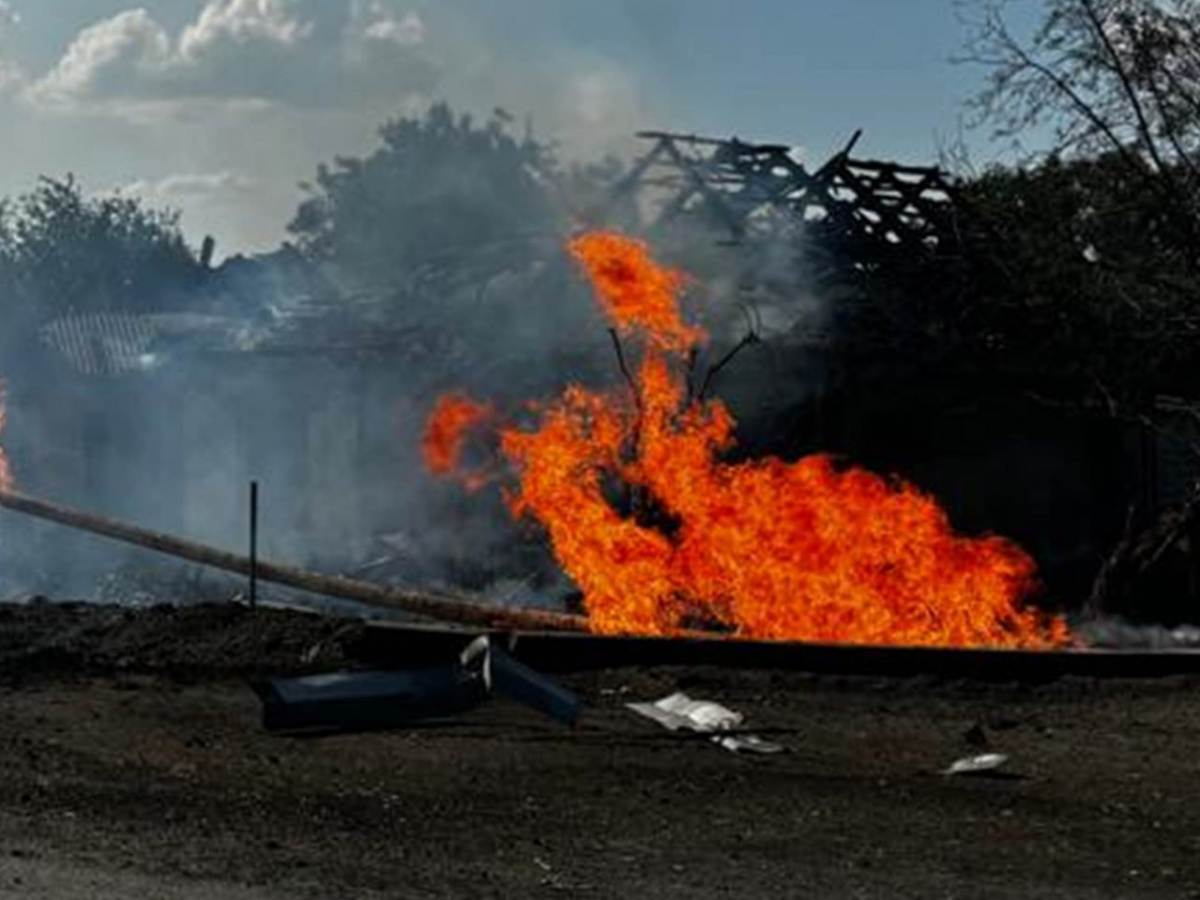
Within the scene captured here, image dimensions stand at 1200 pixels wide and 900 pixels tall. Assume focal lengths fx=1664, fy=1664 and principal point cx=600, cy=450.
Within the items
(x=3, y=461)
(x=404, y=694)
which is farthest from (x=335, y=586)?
(x=3, y=461)

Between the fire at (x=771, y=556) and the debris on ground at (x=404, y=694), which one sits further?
the fire at (x=771, y=556)

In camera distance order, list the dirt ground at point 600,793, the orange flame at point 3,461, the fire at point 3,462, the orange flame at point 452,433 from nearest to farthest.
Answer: the dirt ground at point 600,793, the orange flame at point 452,433, the fire at point 3,462, the orange flame at point 3,461

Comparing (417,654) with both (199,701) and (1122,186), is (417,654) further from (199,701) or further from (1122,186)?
(1122,186)

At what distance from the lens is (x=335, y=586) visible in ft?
52.5

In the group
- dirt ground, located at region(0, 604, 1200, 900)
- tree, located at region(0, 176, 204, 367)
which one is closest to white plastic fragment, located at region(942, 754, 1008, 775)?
dirt ground, located at region(0, 604, 1200, 900)

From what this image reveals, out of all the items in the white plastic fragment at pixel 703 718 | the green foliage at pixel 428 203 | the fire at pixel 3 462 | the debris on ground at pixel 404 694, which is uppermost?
the green foliage at pixel 428 203

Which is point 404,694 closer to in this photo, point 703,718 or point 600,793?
point 703,718

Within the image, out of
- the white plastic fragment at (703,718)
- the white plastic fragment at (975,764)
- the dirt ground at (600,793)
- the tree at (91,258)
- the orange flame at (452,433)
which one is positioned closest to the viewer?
the dirt ground at (600,793)

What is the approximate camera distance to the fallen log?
539 inches

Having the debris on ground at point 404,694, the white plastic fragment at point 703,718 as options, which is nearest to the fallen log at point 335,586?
the debris on ground at point 404,694

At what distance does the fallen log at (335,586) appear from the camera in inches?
539

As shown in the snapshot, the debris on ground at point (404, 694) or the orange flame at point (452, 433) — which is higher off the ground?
the orange flame at point (452, 433)

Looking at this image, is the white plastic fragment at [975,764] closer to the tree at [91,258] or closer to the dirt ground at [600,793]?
the dirt ground at [600,793]

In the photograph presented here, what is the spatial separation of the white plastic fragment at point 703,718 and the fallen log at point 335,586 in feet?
7.95
